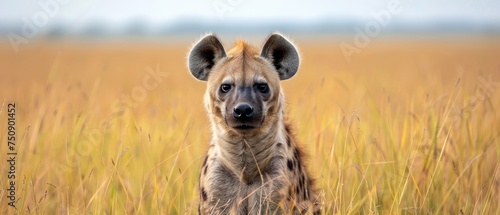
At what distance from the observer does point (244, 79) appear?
529cm

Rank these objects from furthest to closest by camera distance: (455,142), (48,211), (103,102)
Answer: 1. (103,102)
2. (455,142)
3. (48,211)

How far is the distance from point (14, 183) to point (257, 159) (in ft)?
6.57

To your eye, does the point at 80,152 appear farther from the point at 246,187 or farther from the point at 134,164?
the point at 246,187

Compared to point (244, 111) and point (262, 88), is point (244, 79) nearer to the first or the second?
point (262, 88)

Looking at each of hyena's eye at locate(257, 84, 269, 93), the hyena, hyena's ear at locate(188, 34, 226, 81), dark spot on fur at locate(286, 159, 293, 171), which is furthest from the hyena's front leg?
hyena's ear at locate(188, 34, 226, 81)

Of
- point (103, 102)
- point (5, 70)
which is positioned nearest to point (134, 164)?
point (103, 102)

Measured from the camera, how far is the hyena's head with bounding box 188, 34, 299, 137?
5066 mm

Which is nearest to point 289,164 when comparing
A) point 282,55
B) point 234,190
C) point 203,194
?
point 234,190

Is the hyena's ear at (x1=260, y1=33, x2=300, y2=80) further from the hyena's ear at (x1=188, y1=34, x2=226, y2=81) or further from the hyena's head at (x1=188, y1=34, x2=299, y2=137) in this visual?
the hyena's ear at (x1=188, y1=34, x2=226, y2=81)

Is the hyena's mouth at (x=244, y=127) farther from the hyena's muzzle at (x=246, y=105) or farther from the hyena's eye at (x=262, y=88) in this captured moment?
the hyena's eye at (x=262, y=88)

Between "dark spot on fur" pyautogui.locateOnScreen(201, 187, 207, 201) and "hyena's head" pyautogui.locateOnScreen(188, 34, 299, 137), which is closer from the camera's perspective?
"hyena's head" pyautogui.locateOnScreen(188, 34, 299, 137)

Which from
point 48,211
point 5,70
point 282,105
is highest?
point 5,70

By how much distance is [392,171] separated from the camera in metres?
6.12

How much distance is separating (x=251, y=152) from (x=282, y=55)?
0.95m
